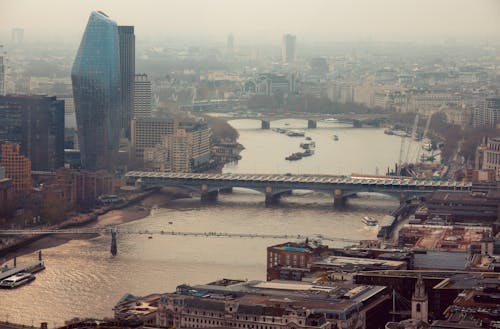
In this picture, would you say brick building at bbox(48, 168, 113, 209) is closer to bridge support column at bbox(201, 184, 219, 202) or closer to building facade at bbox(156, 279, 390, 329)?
bridge support column at bbox(201, 184, 219, 202)

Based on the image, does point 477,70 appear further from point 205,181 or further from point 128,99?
point 205,181

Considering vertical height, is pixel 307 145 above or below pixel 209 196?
above

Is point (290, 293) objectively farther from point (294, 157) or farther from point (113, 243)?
point (294, 157)

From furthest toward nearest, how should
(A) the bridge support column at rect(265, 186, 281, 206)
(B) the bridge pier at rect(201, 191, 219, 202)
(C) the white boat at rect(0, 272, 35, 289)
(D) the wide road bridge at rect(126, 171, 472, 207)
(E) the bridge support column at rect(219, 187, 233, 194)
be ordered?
(E) the bridge support column at rect(219, 187, 233, 194) → (B) the bridge pier at rect(201, 191, 219, 202) → (D) the wide road bridge at rect(126, 171, 472, 207) → (A) the bridge support column at rect(265, 186, 281, 206) → (C) the white boat at rect(0, 272, 35, 289)

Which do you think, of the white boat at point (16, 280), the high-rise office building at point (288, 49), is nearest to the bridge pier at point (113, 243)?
the white boat at point (16, 280)

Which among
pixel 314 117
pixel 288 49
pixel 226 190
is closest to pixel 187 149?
pixel 226 190

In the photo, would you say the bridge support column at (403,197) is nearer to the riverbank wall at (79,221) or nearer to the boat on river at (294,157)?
the riverbank wall at (79,221)

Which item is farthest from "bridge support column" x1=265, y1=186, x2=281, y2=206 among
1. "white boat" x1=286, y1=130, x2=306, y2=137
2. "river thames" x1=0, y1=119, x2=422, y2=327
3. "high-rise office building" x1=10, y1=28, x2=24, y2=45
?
"white boat" x1=286, y1=130, x2=306, y2=137
